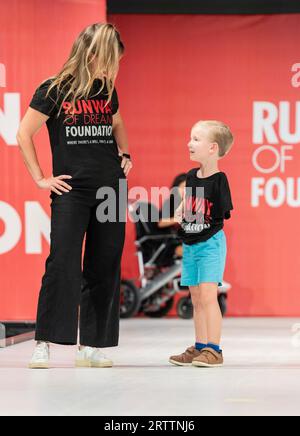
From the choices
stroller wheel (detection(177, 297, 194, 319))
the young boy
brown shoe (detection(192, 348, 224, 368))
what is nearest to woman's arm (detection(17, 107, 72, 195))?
the young boy

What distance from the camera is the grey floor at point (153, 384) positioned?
8.27ft

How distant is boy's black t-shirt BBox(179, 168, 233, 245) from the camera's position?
3.58 metres

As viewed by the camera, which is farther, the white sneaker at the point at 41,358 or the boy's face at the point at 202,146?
the boy's face at the point at 202,146

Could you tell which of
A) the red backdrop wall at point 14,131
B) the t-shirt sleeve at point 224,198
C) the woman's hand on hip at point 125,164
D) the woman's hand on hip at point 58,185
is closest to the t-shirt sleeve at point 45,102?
the woman's hand on hip at point 58,185

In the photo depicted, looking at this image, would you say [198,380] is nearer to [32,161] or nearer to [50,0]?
[32,161]

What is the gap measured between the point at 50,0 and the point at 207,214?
2581 millimetres

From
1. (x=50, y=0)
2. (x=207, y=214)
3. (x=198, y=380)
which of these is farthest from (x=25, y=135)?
(x=50, y=0)

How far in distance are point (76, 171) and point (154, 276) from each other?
373 centimetres

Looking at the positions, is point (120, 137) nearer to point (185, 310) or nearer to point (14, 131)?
point (14, 131)

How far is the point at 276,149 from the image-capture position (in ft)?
23.9

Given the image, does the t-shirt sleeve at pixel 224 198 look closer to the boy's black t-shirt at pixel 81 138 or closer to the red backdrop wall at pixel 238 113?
the boy's black t-shirt at pixel 81 138

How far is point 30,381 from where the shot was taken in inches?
120

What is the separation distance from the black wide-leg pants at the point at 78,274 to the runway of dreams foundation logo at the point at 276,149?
397 cm

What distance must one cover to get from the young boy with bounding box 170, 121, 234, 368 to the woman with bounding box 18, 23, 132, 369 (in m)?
0.32
